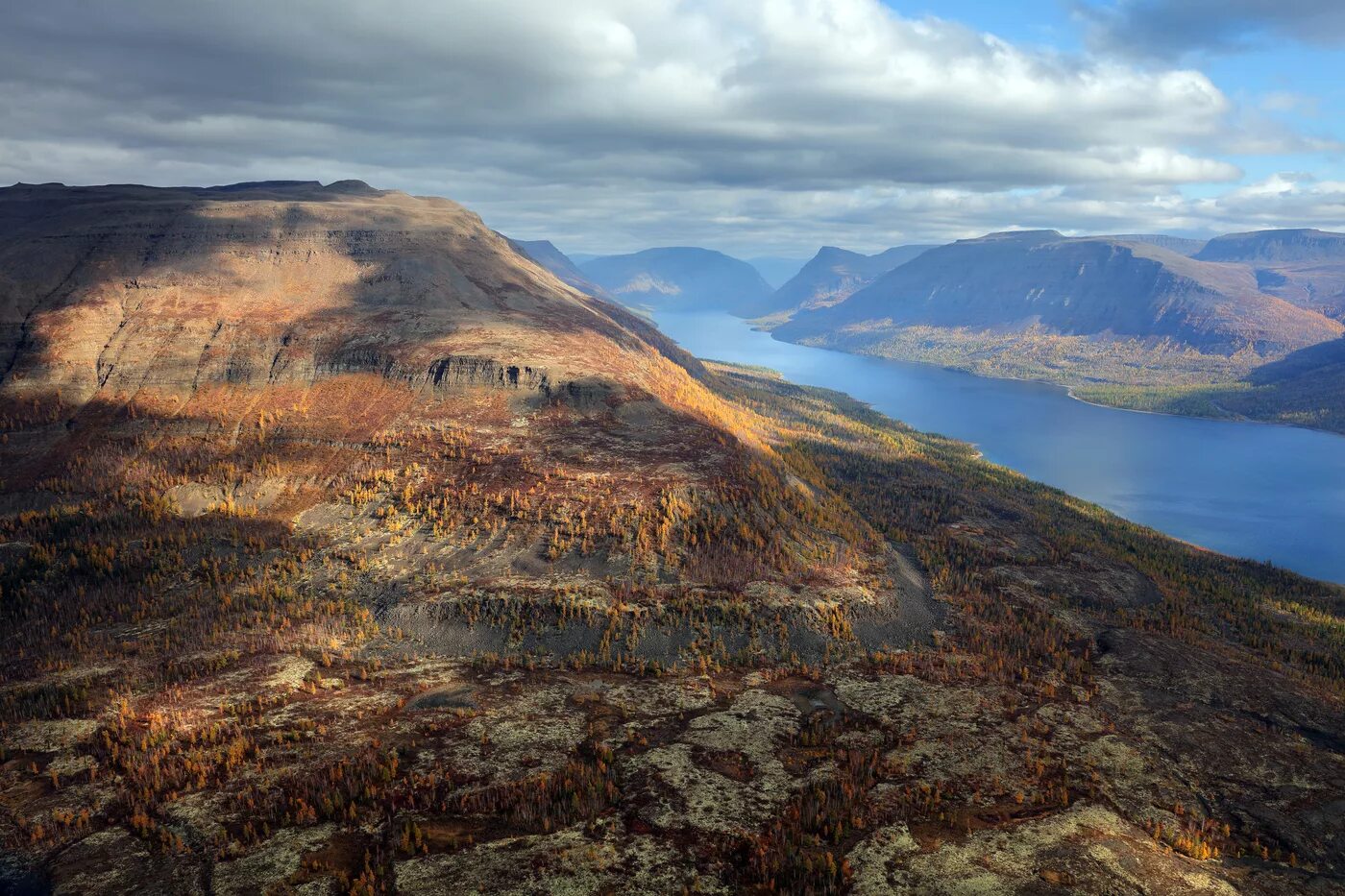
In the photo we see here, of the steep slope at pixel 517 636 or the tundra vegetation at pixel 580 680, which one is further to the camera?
the steep slope at pixel 517 636

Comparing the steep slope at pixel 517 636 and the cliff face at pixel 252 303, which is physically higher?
the cliff face at pixel 252 303

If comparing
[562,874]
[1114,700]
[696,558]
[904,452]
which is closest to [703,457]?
[696,558]

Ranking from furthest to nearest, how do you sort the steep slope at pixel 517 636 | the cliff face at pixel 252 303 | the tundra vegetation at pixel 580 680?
1. the cliff face at pixel 252 303
2. the steep slope at pixel 517 636
3. the tundra vegetation at pixel 580 680

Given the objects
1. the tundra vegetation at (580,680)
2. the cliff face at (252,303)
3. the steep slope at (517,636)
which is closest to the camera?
the tundra vegetation at (580,680)

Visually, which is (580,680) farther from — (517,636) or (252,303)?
(252,303)

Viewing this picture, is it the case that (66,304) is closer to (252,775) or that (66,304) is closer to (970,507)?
(252,775)

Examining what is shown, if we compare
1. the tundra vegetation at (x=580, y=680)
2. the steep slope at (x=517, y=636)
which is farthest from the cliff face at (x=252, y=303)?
the tundra vegetation at (x=580, y=680)

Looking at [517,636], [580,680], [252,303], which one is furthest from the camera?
[252,303]

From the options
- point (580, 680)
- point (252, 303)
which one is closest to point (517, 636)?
point (580, 680)

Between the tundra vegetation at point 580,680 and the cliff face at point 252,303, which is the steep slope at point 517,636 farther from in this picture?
the cliff face at point 252,303
